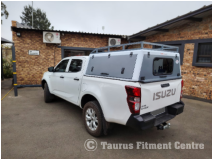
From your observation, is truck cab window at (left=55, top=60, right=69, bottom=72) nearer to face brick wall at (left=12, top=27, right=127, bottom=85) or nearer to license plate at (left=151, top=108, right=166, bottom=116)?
license plate at (left=151, top=108, right=166, bottom=116)

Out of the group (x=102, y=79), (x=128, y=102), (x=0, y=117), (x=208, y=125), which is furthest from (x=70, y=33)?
(x=208, y=125)

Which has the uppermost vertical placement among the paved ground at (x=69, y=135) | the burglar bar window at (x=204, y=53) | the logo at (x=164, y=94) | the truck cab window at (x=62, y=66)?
the burglar bar window at (x=204, y=53)

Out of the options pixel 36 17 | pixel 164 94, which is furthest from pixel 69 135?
pixel 36 17

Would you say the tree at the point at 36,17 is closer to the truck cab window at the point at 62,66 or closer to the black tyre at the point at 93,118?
the truck cab window at the point at 62,66

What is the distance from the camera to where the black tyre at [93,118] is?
2748 millimetres

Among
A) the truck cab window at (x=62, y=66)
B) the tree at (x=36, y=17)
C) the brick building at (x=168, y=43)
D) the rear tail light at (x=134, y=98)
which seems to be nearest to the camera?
the rear tail light at (x=134, y=98)

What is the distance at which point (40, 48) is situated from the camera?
838 centimetres

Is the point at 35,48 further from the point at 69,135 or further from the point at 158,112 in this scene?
the point at 158,112

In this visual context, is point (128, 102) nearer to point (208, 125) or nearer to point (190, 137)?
point (190, 137)

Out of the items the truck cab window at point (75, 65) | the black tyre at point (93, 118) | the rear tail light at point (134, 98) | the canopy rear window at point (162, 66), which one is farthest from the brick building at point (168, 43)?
the black tyre at point (93, 118)

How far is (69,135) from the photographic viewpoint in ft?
9.94

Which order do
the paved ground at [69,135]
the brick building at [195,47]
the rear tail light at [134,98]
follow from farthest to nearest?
the brick building at [195,47] < the paved ground at [69,135] < the rear tail light at [134,98]

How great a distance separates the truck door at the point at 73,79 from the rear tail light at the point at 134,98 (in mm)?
1558

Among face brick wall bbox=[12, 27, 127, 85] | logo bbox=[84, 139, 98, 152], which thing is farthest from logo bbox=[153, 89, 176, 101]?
face brick wall bbox=[12, 27, 127, 85]
